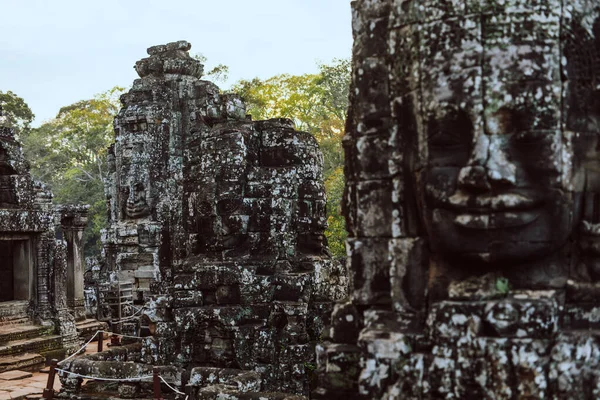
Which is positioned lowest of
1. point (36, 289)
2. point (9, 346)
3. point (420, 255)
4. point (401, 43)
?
point (9, 346)

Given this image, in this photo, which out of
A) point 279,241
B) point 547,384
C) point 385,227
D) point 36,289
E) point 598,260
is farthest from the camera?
point 36,289

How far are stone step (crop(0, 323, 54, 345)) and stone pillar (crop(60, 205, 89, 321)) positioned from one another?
3377 mm

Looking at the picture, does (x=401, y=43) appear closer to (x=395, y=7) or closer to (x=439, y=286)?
(x=395, y=7)

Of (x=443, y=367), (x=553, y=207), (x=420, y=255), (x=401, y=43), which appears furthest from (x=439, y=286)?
(x=401, y=43)

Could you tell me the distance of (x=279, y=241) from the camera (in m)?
9.01

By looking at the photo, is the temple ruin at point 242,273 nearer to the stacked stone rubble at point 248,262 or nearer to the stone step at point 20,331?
the stacked stone rubble at point 248,262

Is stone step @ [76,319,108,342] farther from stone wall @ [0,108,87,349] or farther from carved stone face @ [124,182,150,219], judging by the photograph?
carved stone face @ [124,182,150,219]

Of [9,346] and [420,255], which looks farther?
[9,346]

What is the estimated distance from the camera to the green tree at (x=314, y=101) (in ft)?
98.3

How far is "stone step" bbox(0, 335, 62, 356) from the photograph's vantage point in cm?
1287

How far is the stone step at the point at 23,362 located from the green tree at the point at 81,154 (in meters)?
24.7

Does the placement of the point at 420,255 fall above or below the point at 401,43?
below

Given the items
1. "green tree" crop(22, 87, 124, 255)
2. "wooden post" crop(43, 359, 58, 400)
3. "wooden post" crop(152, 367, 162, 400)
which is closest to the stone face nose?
"wooden post" crop(152, 367, 162, 400)

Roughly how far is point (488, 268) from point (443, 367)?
1.82 ft
